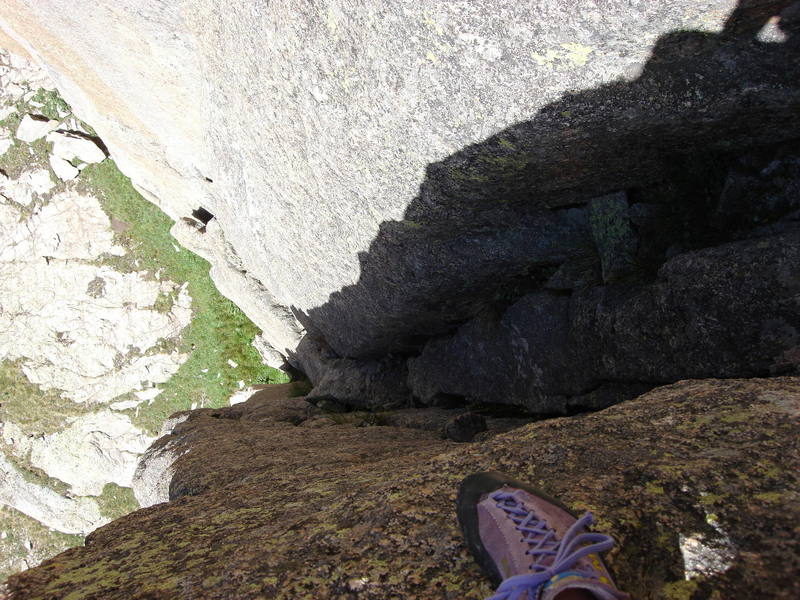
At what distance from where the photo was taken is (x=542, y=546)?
9.96 ft

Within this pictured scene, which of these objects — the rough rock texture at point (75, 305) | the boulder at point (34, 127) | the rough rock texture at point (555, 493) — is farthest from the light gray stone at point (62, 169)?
the rough rock texture at point (555, 493)

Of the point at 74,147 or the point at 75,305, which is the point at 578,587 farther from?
the point at 74,147

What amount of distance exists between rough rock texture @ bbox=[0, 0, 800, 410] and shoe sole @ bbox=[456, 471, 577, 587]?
3786mm

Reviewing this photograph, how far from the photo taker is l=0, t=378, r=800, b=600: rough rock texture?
9.59ft

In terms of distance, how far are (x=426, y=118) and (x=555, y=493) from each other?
14.1 ft

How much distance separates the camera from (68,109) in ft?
61.5

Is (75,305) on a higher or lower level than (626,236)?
higher

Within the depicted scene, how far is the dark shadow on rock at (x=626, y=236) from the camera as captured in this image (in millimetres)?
5293

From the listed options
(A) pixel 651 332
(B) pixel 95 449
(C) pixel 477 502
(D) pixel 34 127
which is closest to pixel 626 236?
(A) pixel 651 332

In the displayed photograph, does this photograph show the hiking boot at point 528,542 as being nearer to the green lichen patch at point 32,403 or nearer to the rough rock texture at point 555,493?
the rough rock texture at point 555,493

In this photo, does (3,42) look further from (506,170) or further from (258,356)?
(506,170)

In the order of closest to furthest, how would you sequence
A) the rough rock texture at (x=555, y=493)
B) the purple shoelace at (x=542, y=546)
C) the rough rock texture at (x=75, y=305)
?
the purple shoelace at (x=542, y=546) < the rough rock texture at (x=555, y=493) < the rough rock texture at (x=75, y=305)

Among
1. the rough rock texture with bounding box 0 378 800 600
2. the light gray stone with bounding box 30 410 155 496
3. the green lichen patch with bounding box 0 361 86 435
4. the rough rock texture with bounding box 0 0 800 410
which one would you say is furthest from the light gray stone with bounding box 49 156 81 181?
the rough rock texture with bounding box 0 378 800 600

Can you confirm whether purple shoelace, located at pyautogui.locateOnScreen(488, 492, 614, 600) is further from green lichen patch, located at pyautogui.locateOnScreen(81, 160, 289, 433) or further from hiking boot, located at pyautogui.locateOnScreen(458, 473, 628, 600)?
green lichen patch, located at pyautogui.locateOnScreen(81, 160, 289, 433)
